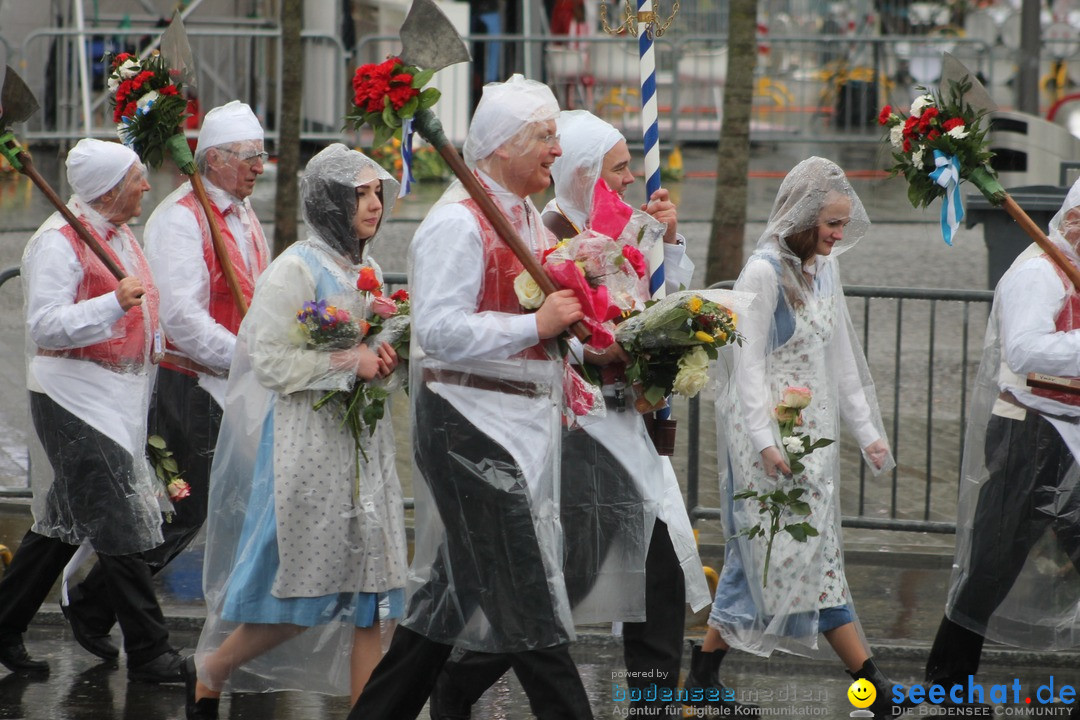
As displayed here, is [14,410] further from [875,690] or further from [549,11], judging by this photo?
[549,11]

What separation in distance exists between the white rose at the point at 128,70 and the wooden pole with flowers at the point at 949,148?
2781mm

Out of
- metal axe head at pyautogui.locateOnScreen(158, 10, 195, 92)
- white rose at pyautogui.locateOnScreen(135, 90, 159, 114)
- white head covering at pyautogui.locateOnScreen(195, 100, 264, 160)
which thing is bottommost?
white head covering at pyautogui.locateOnScreen(195, 100, 264, 160)

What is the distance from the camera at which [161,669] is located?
5.33 m

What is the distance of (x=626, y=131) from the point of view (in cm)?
1678

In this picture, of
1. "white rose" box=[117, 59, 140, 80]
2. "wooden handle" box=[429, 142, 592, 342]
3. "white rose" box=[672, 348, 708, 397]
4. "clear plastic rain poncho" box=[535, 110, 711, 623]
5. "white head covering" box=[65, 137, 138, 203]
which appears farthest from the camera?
"white rose" box=[117, 59, 140, 80]

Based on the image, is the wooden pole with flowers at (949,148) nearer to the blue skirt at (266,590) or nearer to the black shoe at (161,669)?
the blue skirt at (266,590)

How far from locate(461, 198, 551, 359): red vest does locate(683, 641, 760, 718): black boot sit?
147 cm

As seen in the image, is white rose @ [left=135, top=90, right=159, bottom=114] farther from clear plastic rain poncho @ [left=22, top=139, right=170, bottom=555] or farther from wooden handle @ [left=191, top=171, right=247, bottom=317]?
clear plastic rain poncho @ [left=22, top=139, right=170, bottom=555]

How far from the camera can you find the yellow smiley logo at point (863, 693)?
16.4 ft

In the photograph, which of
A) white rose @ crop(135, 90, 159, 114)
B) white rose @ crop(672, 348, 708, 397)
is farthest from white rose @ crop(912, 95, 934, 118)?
white rose @ crop(135, 90, 159, 114)

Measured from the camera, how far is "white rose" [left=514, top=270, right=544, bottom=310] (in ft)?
13.4

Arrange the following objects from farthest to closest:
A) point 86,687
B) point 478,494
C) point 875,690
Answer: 1. point 86,687
2. point 875,690
3. point 478,494

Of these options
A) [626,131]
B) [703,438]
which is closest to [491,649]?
[703,438]

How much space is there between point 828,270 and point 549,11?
14.7m
